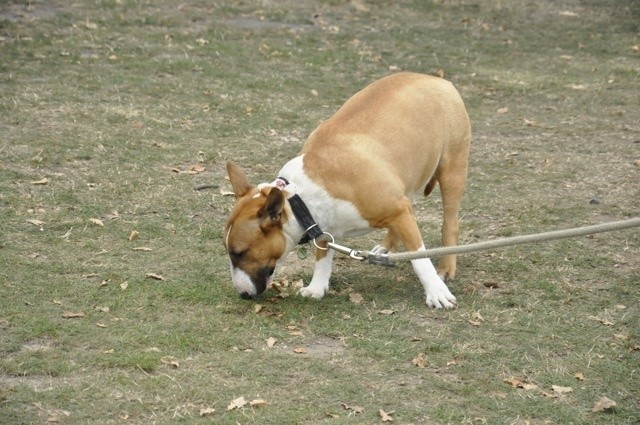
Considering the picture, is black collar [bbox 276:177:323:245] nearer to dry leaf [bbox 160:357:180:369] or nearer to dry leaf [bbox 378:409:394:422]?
dry leaf [bbox 160:357:180:369]

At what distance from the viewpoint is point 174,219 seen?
8984 millimetres

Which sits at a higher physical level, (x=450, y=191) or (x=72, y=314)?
(x=450, y=191)

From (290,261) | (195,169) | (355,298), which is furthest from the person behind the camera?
(195,169)

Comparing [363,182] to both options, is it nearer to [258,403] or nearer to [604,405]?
[258,403]

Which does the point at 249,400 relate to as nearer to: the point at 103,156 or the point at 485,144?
the point at 103,156

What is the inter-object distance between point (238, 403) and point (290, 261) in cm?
265

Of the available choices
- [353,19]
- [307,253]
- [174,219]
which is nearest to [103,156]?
[174,219]

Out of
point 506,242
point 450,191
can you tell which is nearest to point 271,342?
point 506,242

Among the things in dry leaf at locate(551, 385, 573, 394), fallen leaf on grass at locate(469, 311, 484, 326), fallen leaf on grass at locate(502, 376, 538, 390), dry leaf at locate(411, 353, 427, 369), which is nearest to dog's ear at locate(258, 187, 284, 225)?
dry leaf at locate(411, 353, 427, 369)

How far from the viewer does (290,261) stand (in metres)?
8.41

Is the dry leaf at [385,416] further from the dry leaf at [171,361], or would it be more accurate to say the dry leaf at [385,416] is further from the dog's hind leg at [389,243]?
the dog's hind leg at [389,243]

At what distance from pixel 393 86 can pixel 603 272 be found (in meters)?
2.14

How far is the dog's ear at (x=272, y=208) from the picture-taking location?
6.70 m

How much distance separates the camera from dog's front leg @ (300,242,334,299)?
25.0 feet
